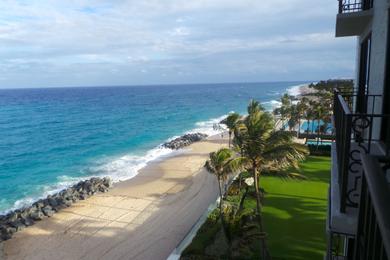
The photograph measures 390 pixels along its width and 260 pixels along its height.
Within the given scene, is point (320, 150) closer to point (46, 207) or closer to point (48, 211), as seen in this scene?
point (48, 211)

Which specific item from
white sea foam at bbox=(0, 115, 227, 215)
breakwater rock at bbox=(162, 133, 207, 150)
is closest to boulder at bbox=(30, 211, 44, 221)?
white sea foam at bbox=(0, 115, 227, 215)

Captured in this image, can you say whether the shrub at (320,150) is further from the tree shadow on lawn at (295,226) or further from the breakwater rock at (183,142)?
the breakwater rock at (183,142)

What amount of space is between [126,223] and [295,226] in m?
11.0

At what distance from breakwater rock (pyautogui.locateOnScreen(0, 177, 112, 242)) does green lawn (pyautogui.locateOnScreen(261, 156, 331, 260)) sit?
15.2 meters

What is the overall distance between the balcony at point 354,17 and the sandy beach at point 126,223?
1373 cm

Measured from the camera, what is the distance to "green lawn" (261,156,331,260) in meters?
15.9

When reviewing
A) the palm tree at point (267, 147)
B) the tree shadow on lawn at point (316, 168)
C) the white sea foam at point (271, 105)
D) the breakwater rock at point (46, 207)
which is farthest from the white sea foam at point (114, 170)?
the white sea foam at point (271, 105)

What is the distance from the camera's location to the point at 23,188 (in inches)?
1362

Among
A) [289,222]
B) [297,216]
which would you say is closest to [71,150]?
[297,216]

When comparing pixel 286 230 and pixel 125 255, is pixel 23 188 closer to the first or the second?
pixel 125 255

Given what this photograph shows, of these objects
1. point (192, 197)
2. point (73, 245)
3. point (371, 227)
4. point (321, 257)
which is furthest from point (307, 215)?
point (371, 227)

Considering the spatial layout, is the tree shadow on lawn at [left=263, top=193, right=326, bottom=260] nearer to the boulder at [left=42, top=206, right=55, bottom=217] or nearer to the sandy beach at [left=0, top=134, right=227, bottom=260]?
the sandy beach at [left=0, top=134, right=227, bottom=260]

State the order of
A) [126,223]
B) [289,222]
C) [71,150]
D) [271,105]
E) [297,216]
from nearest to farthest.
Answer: [289,222]
[297,216]
[126,223]
[71,150]
[271,105]

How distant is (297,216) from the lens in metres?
19.2
